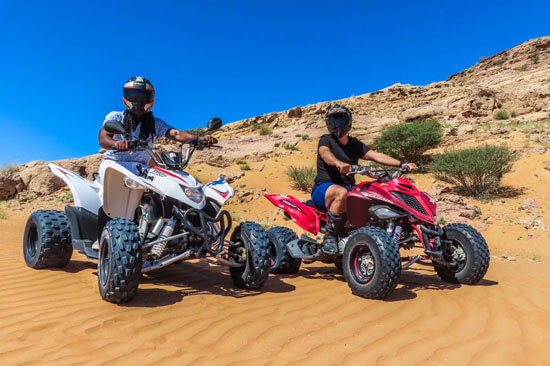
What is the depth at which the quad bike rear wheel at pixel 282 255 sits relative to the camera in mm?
5566

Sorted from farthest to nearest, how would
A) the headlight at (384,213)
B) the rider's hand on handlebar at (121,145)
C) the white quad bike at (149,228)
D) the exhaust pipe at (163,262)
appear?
the headlight at (384,213)
the rider's hand on handlebar at (121,145)
the exhaust pipe at (163,262)
the white quad bike at (149,228)

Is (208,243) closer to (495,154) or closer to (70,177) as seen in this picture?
(70,177)

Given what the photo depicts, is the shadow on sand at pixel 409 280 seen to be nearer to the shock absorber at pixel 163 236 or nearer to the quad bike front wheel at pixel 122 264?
the shock absorber at pixel 163 236

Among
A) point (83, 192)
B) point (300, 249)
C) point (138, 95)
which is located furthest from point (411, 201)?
point (83, 192)

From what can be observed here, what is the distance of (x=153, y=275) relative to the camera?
5035 mm

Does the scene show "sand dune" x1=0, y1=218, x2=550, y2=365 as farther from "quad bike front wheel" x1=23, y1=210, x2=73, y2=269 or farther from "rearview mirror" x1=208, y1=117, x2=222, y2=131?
"rearview mirror" x1=208, y1=117, x2=222, y2=131

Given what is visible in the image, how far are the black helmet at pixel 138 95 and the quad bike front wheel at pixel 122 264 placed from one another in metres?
1.44

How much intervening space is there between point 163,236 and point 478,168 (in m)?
11.2

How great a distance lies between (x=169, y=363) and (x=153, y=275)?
265 cm

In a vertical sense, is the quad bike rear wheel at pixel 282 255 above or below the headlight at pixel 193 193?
below

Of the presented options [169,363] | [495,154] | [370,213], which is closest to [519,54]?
[495,154]

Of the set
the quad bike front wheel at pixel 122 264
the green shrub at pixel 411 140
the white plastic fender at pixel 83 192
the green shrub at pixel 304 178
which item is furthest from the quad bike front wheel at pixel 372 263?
the green shrub at pixel 411 140

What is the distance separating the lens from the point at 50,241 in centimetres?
488

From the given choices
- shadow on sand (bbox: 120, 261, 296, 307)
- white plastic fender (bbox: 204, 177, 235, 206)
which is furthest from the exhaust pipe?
white plastic fender (bbox: 204, 177, 235, 206)
